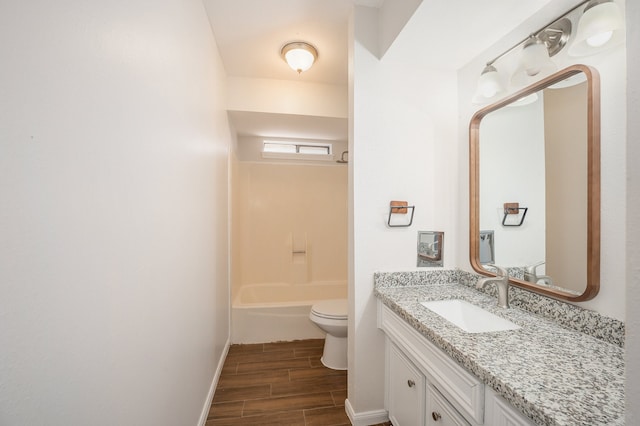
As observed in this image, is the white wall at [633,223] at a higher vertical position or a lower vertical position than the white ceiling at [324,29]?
lower

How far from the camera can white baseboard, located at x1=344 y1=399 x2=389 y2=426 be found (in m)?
1.59

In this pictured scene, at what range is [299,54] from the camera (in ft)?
6.44

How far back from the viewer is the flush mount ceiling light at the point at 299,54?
1944 millimetres

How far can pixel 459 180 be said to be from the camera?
175 cm

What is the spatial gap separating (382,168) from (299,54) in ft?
3.67

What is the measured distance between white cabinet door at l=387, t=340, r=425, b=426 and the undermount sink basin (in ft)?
1.02

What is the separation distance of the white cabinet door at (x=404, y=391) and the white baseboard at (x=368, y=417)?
94 millimetres

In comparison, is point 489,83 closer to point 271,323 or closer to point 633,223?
point 633,223

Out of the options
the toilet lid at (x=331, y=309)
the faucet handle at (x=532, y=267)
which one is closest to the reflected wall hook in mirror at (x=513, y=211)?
the faucet handle at (x=532, y=267)

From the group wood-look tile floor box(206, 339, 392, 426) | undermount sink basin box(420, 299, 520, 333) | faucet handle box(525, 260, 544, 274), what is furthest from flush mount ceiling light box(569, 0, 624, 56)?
wood-look tile floor box(206, 339, 392, 426)

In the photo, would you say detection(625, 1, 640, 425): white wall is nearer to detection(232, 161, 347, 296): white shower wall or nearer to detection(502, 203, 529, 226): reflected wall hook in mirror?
detection(502, 203, 529, 226): reflected wall hook in mirror

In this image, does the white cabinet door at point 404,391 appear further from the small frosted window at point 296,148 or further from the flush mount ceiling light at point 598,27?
the small frosted window at point 296,148

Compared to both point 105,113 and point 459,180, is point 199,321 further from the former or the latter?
point 459,180

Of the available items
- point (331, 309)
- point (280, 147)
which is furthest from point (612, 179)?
point (280, 147)
